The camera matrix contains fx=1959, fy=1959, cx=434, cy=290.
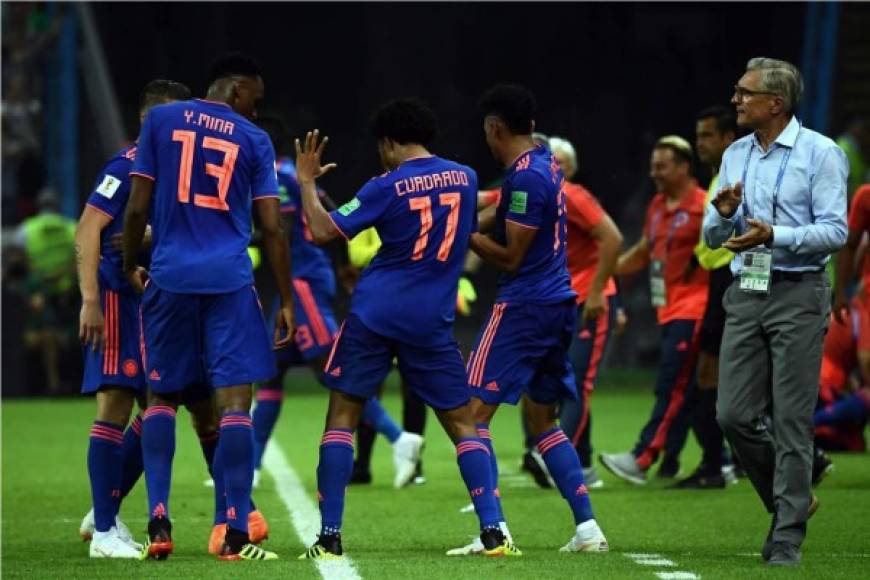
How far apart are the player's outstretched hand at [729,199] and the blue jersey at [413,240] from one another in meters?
0.95

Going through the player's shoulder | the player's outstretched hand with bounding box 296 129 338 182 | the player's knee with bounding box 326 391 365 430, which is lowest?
the player's knee with bounding box 326 391 365 430

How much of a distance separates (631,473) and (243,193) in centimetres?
420

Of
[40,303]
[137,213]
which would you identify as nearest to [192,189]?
[137,213]

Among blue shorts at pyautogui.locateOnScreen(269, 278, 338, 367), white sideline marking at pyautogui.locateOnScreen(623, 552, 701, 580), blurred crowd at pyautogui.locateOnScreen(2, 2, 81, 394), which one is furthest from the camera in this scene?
blurred crowd at pyautogui.locateOnScreen(2, 2, 81, 394)

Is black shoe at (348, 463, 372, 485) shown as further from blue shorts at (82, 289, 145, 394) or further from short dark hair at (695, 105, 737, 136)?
blue shorts at (82, 289, 145, 394)

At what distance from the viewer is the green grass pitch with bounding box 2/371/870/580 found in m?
7.15

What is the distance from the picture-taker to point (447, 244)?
750 cm

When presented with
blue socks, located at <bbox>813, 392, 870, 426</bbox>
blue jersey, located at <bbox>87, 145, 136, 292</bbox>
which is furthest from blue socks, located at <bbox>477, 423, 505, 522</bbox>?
blue socks, located at <bbox>813, 392, 870, 426</bbox>

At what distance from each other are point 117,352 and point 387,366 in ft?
3.83

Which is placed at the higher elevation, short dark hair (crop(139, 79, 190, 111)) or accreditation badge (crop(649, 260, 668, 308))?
short dark hair (crop(139, 79, 190, 111))

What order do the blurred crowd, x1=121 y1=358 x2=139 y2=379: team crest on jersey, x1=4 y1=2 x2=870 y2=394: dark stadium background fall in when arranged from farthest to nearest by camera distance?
x1=4 y1=2 x2=870 y2=394: dark stadium background
the blurred crowd
x1=121 y1=358 x2=139 y2=379: team crest on jersey

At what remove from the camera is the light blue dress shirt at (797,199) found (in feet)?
23.8

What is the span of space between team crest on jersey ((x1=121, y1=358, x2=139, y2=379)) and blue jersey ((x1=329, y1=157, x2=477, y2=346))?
3.37 feet

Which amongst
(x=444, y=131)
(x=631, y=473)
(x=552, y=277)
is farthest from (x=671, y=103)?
(x=552, y=277)
